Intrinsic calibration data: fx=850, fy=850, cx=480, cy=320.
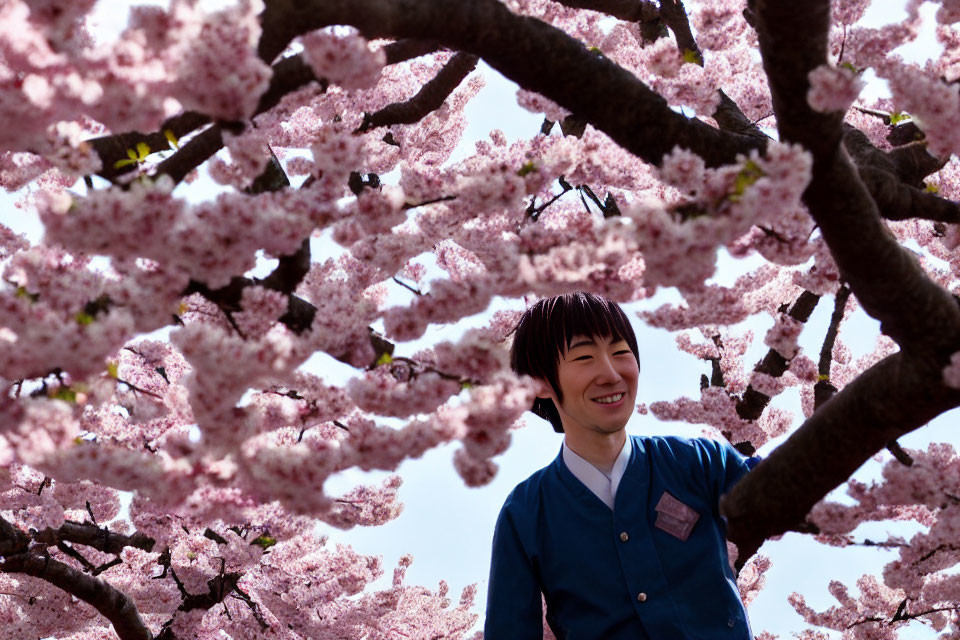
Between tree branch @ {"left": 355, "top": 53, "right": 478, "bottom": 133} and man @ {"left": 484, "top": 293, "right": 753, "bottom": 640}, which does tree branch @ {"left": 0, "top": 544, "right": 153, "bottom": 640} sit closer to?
man @ {"left": 484, "top": 293, "right": 753, "bottom": 640}

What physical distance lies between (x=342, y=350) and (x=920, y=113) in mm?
2411

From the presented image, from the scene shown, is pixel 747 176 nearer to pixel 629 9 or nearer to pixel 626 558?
pixel 626 558

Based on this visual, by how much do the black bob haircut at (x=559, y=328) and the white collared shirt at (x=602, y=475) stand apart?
34cm

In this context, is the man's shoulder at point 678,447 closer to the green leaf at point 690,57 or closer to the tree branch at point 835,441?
the tree branch at point 835,441

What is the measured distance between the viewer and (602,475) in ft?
13.8

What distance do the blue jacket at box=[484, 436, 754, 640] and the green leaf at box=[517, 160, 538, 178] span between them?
157 cm

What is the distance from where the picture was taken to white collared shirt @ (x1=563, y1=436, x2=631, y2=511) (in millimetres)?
4168

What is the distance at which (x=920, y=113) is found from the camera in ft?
10.6

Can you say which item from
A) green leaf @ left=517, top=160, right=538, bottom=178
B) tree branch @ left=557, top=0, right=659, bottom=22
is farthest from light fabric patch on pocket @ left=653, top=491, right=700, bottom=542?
tree branch @ left=557, top=0, right=659, bottom=22

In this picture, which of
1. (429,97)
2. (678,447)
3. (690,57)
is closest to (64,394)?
(678,447)

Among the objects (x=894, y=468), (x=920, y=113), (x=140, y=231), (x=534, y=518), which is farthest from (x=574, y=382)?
(x=140, y=231)

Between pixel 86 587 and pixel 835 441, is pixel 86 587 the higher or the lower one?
the lower one

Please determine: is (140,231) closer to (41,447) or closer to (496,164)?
(41,447)

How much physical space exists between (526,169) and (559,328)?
1.01 meters
